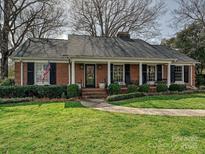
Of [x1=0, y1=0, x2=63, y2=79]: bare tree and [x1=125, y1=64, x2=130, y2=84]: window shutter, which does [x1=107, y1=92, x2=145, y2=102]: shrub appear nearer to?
[x1=125, y1=64, x2=130, y2=84]: window shutter

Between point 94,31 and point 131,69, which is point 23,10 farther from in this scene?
point 131,69

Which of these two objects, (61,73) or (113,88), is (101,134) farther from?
(61,73)

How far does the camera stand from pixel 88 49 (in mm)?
18516

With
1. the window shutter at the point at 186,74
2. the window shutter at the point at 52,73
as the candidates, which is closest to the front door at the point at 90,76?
the window shutter at the point at 52,73

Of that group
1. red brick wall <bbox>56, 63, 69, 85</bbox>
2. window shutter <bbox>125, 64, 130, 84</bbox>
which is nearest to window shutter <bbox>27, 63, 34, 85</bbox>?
red brick wall <bbox>56, 63, 69, 85</bbox>

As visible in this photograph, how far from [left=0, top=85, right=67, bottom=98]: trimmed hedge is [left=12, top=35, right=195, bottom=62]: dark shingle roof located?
2.59m

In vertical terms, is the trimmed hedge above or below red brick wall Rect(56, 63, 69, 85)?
below

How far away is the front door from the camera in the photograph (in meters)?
19.2

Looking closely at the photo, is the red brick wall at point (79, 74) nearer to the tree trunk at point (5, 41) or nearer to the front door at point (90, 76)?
the front door at point (90, 76)

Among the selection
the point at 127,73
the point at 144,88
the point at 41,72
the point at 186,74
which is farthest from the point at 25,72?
the point at 186,74

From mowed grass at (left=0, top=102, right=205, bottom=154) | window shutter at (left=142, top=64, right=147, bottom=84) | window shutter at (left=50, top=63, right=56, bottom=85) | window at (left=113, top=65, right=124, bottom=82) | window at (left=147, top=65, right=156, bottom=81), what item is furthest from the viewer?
window at (left=147, top=65, right=156, bottom=81)

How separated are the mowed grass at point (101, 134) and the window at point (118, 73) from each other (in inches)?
410

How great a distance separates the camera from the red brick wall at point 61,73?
18.7 metres

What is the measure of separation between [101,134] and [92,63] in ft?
41.7
